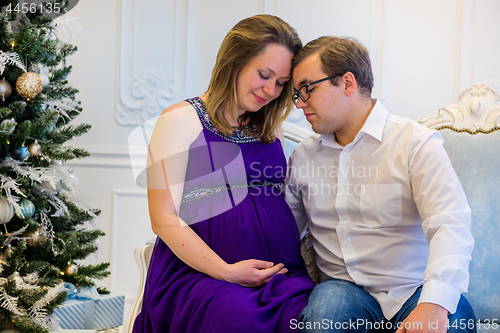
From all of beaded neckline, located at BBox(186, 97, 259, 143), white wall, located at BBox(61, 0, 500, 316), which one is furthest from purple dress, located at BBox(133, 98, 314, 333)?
white wall, located at BBox(61, 0, 500, 316)

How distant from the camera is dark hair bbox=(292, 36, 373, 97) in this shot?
1341mm

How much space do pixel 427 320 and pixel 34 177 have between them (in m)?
1.39

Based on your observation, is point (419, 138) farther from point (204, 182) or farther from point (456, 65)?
point (456, 65)

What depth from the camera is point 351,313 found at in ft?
Result: 3.57

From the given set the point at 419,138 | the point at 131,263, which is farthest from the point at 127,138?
the point at 419,138

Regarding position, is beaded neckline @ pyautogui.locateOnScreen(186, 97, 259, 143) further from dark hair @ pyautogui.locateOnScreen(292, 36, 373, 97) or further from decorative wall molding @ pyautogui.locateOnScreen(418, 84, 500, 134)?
decorative wall molding @ pyautogui.locateOnScreen(418, 84, 500, 134)

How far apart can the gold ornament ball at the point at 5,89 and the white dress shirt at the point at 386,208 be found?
1133 mm

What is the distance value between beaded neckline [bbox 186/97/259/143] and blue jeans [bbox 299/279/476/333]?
0.52 meters

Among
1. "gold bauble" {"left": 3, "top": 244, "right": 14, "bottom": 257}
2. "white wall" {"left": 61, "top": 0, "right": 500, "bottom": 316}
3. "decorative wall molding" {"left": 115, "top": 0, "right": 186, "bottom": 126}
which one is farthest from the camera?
"decorative wall molding" {"left": 115, "top": 0, "right": 186, "bottom": 126}

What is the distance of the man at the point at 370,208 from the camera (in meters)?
1.03

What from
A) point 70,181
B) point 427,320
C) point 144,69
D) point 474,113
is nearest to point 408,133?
point 474,113

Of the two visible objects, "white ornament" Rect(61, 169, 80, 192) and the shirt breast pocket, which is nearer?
the shirt breast pocket

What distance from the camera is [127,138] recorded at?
107 inches

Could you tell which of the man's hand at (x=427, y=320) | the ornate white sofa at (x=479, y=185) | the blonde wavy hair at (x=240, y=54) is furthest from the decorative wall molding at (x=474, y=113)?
the man's hand at (x=427, y=320)
